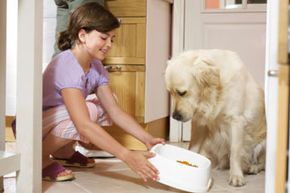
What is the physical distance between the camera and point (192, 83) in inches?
71.2

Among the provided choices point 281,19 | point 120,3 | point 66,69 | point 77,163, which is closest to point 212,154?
point 77,163

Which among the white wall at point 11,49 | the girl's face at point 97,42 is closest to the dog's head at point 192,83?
the girl's face at point 97,42

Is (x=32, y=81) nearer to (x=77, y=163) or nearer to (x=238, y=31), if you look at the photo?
(x=77, y=163)

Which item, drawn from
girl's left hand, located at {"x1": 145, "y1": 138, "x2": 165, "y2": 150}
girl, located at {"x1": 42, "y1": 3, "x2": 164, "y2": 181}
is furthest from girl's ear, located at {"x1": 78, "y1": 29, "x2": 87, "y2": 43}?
girl's left hand, located at {"x1": 145, "y1": 138, "x2": 165, "y2": 150}

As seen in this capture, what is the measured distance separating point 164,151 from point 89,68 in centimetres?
48

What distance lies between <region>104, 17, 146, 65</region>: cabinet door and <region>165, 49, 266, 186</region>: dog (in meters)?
0.54

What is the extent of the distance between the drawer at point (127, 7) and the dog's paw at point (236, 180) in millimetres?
1057

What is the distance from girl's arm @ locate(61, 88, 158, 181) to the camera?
1.48 metres

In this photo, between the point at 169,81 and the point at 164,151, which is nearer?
the point at 164,151

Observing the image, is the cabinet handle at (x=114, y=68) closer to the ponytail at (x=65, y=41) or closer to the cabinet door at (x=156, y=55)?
the cabinet door at (x=156, y=55)

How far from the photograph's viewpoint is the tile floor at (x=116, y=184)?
158cm

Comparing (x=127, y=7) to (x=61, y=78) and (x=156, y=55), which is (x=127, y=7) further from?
(x=61, y=78)

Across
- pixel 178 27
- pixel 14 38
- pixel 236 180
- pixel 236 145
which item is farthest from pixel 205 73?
pixel 14 38

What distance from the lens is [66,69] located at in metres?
1.67
